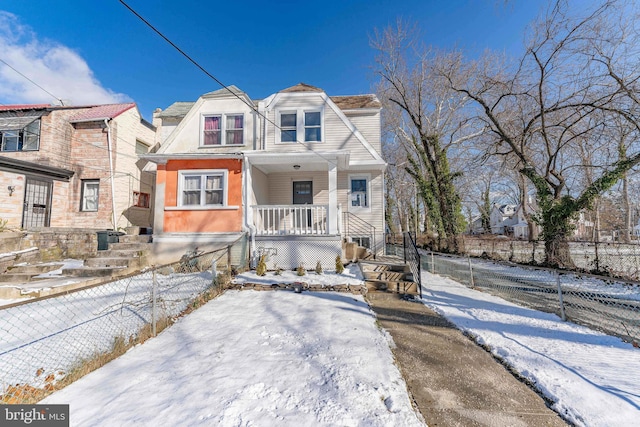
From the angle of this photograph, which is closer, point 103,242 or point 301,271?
point 301,271

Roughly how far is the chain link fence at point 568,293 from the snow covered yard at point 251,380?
12.1ft

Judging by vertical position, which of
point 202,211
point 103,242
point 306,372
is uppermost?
point 202,211

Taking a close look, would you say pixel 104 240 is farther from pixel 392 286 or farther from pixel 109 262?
pixel 392 286

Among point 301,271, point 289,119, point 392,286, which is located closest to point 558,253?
point 392,286

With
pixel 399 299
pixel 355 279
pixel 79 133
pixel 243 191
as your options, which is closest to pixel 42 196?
pixel 79 133

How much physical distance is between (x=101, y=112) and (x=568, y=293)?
733 inches

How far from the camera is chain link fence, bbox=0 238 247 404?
285cm

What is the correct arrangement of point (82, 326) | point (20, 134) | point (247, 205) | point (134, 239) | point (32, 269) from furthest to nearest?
point (20, 134) < point (134, 239) < point (247, 205) < point (32, 269) < point (82, 326)

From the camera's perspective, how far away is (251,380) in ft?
8.77

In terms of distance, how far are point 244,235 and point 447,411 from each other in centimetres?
744

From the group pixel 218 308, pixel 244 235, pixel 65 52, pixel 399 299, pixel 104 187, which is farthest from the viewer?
pixel 104 187

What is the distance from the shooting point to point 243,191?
9.07 metres

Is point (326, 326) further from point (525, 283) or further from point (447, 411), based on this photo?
point (525, 283)

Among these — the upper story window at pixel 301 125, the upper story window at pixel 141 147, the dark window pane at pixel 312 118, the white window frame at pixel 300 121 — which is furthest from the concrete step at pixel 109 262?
the dark window pane at pixel 312 118
